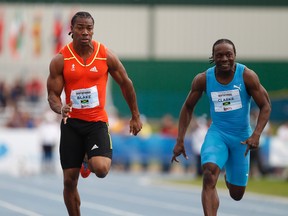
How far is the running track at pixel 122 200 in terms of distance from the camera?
51.2 ft

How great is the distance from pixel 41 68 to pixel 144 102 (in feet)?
18.6

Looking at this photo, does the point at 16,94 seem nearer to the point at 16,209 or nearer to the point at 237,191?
the point at 16,209

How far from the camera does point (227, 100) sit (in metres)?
10.8

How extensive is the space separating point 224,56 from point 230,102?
54cm

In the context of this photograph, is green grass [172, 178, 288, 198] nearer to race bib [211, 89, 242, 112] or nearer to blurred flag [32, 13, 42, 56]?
race bib [211, 89, 242, 112]

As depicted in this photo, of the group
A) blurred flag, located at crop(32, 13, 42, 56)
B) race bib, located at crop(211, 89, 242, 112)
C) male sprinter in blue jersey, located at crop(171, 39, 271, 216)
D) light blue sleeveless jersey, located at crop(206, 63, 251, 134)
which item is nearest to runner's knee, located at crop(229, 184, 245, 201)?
male sprinter in blue jersey, located at crop(171, 39, 271, 216)

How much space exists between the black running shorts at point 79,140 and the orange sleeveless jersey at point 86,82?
8cm

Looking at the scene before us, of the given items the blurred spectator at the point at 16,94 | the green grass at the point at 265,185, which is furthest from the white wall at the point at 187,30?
the green grass at the point at 265,185

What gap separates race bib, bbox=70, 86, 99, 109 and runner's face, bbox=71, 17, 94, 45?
494 mm

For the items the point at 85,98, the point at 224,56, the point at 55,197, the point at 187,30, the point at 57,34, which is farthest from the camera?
the point at 187,30

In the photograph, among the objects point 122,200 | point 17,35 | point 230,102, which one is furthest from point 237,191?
point 17,35

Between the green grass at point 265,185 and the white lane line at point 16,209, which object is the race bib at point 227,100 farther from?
the green grass at point 265,185

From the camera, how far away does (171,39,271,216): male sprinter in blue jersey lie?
10.5 m

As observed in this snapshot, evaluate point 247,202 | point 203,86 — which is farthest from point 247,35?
point 203,86
